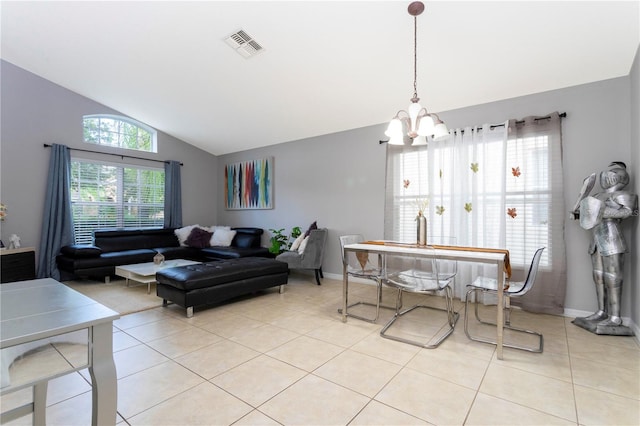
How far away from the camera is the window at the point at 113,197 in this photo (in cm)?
514

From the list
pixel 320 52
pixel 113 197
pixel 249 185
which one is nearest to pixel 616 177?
pixel 320 52

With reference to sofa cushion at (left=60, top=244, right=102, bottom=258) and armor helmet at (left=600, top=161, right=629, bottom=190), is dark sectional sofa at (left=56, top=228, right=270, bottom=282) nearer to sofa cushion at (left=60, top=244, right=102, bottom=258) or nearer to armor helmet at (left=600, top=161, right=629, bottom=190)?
sofa cushion at (left=60, top=244, right=102, bottom=258)

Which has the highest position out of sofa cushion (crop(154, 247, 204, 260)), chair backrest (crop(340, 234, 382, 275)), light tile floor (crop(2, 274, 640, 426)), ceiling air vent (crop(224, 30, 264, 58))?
ceiling air vent (crop(224, 30, 264, 58))

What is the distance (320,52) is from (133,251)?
4190 mm

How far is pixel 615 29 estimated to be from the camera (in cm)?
251

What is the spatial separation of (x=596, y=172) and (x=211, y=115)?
5.19m

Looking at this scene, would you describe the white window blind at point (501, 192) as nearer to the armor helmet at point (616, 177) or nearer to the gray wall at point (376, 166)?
the gray wall at point (376, 166)

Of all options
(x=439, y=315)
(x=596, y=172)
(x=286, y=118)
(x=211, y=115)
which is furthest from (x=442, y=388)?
(x=211, y=115)

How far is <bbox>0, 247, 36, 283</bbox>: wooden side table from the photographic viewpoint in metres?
3.91

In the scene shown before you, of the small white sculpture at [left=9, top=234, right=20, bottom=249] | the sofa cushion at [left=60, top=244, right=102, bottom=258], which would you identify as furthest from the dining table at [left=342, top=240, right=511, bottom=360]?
the small white sculpture at [left=9, top=234, right=20, bottom=249]

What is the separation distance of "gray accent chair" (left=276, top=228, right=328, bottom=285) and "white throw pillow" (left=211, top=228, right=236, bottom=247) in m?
1.76

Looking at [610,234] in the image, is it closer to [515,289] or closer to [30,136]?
[515,289]

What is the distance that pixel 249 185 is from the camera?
20.8 ft

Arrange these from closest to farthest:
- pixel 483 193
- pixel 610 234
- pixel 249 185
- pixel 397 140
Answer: pixel 397 140
pixel 610 234
pixel 483 193
pixel 249 185
